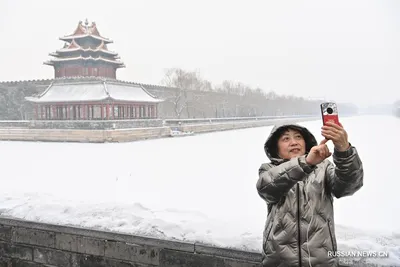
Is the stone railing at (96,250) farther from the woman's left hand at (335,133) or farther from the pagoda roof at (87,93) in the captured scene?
the pagoda roof at (87,93)

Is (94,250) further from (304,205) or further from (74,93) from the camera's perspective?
(74,93)

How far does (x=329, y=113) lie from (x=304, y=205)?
0.43 m

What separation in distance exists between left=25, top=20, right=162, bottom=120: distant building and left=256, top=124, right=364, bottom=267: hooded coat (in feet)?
65.3

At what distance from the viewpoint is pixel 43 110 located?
2217 centimetres

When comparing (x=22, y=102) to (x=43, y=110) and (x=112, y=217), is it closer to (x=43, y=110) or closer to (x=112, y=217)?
(x=43, y=110)

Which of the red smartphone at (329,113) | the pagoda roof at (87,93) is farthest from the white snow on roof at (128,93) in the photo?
the red smartphone at (329,113)

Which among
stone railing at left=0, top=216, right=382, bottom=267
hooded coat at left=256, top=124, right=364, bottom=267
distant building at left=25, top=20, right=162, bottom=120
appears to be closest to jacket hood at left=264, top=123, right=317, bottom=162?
hooded coat at left=256, top=124, right=364, bottom=267

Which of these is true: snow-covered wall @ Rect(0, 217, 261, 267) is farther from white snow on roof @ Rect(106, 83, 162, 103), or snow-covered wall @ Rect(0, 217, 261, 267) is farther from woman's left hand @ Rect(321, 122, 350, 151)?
white snow on roof @ Rect(106, 83, 162, 103)

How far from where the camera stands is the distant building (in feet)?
68.9

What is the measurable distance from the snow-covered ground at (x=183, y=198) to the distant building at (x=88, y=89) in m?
9.94

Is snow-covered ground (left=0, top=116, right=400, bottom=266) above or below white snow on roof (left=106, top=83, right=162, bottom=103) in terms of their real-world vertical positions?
below

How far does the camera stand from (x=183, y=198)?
5.78 m

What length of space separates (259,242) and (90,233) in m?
1.29

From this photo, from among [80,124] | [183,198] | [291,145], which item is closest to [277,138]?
[291,145]
